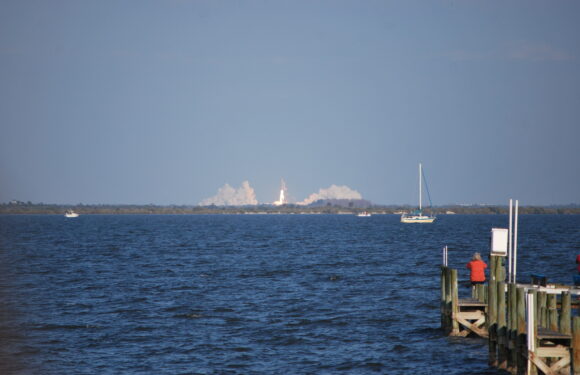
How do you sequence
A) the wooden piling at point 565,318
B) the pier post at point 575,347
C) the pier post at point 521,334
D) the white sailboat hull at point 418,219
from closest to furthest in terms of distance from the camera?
the pier post at point 575,347, the wooden piling at point 565,318, the pier post at point 521,334, the white sailboat hull at point 418,219

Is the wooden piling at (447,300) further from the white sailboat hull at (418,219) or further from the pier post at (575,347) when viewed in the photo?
the white sailboat hull at (418,219)

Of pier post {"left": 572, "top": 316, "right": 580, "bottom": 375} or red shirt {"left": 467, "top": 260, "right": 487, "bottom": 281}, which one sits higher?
red shirt {"left": 467, "top": 260, "right": 487, "bottom": 281}

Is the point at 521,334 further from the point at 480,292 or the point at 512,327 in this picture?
the point at 480,292

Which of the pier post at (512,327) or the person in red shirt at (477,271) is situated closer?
the pier post at (512,327)

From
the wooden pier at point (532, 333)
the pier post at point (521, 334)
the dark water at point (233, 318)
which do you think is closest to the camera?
the wooden pier at point (532, 333)

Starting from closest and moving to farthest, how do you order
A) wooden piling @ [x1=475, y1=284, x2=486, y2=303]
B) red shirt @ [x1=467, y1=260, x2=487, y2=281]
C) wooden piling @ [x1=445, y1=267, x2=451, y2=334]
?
wooden piling @ [x1=475, y1=284, x2=486, y2=303], wooden piling @ [x1=445, y1=267, x2=451, y2=334], red shirt @ [x1=467, y1=260, x2=487, y2=281]

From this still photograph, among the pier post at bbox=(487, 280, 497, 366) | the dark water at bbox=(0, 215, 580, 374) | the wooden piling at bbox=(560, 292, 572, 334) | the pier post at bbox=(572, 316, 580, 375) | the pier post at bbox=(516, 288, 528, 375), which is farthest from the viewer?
the dark water at bbox=(0, 215, 580, 374)

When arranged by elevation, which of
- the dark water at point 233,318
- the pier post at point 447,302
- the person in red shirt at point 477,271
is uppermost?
the person in red shirt at point 477,271

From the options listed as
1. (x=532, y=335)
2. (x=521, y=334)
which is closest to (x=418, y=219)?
(x=521, y=334)

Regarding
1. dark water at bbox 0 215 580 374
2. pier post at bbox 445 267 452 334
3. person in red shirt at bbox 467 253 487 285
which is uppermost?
person in red shirt at bbox 467 253 487 285

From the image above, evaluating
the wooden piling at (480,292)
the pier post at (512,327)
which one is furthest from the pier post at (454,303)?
the pier post at (512,327)

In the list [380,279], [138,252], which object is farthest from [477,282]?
[138,252]

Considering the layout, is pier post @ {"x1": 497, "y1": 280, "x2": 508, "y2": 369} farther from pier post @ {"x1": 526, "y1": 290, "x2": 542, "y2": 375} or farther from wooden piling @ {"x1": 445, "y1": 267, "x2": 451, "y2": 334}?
wooden piling @ {"x1": 445, "y1": 267, "x2": 451, "y2": 334}

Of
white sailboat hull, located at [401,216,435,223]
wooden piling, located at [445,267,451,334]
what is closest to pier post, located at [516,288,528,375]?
wooden piling, located at [445,267,451,334]
